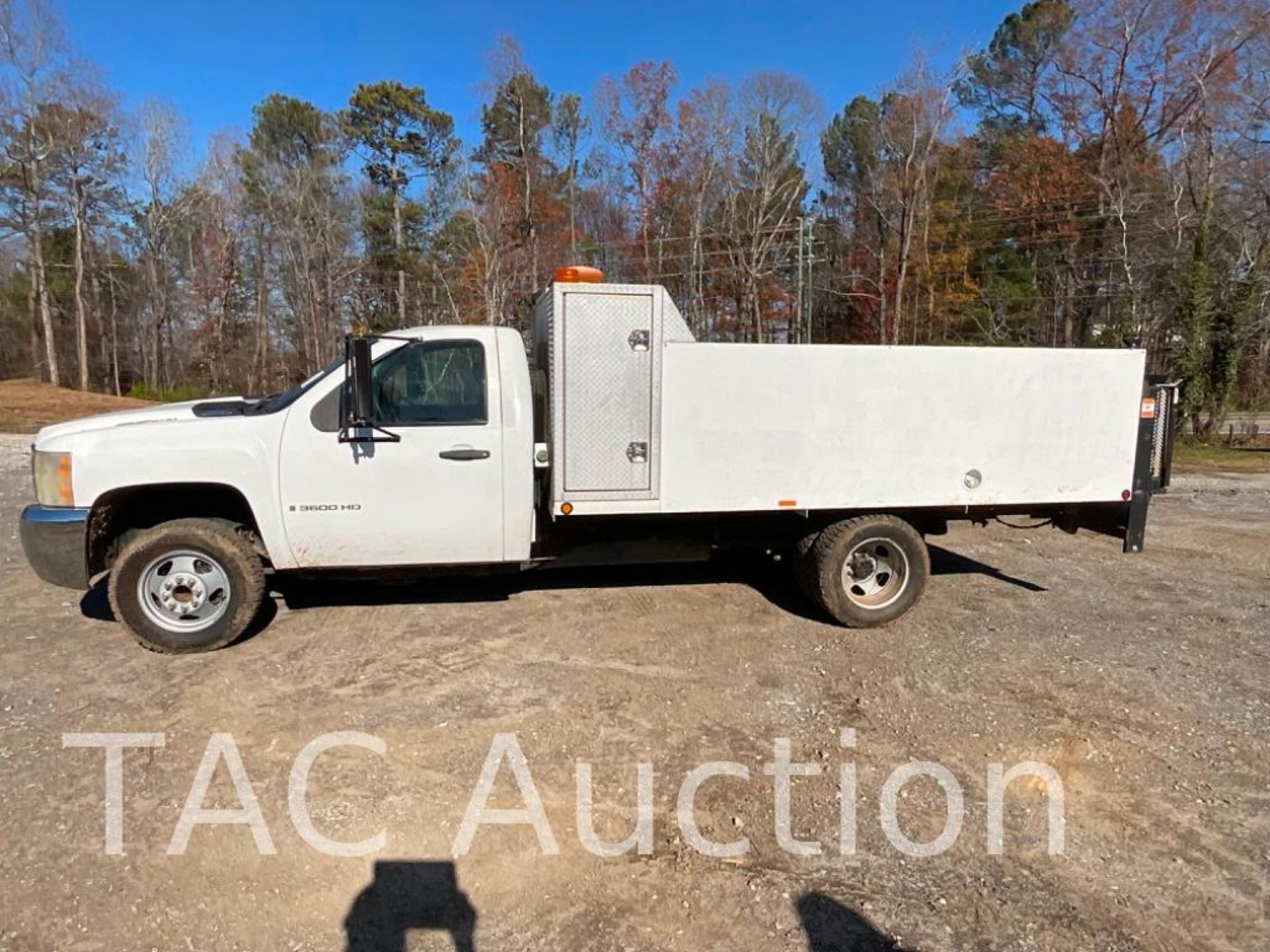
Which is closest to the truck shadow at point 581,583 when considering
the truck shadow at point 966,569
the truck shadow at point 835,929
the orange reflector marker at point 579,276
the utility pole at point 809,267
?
the truck shadow at point 966,569

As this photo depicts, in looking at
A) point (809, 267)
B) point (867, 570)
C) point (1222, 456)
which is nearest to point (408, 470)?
point (867, 570)

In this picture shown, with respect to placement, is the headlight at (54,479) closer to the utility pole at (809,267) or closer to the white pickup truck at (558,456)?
the white pickup truck at (558,456)

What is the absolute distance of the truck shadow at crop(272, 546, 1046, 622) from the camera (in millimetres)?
5949

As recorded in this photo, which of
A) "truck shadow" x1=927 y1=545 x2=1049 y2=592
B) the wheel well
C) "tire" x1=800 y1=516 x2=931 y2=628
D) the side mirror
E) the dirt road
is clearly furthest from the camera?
"truck shadow" x1=927 y1=545 x2=1049 y2=592

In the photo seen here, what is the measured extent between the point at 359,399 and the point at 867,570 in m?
3.69

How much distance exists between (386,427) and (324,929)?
9.44ft

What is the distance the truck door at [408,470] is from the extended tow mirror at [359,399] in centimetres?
6

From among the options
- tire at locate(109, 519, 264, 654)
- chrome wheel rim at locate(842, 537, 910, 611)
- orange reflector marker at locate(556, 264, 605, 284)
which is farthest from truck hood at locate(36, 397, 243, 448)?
chrome wheel rim at locate(842, 537, 910, 611)

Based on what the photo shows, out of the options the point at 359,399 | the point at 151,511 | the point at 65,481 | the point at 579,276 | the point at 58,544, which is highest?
the point at 579,276

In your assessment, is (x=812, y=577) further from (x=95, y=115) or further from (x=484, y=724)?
(x=95, y=115)

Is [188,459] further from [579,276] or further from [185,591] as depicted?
A: [579,276]

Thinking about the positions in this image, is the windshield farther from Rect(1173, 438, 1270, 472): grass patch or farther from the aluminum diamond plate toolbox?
Rect(1173, 438, 1270, 472): grass patch

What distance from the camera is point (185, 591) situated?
4816 mm

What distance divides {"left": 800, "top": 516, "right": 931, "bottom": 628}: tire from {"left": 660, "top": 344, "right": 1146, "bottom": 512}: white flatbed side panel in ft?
0.79
